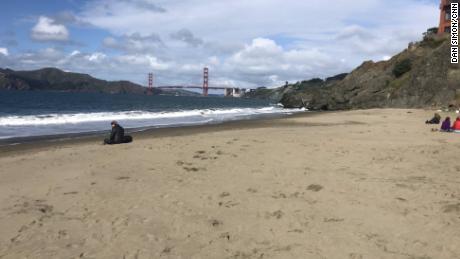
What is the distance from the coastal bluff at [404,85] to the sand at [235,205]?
31.6m

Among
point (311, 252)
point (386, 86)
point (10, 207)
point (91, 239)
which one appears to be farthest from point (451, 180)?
point (386, 86)

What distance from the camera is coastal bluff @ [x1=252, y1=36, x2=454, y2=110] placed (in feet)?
134

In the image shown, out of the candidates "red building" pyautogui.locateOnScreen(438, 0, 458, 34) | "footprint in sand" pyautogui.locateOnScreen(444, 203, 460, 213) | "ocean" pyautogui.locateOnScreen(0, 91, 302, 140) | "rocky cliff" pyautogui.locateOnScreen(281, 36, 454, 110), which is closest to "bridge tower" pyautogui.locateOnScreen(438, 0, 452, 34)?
"red building" pyautogui.locateOnScreen(438, 0, 458, 34)

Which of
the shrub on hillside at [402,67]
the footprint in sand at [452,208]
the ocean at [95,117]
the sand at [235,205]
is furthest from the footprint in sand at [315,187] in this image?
the shrub on hillside at [402,67]

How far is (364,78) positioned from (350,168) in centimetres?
5340

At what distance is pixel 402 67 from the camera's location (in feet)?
168

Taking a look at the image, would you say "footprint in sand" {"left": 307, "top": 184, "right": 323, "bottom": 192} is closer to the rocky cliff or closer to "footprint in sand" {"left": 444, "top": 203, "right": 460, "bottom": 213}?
"footprint in sand" {"left": 444, "top": 203, "right": 460, "bottom": 213}

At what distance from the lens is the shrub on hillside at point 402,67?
5122cm

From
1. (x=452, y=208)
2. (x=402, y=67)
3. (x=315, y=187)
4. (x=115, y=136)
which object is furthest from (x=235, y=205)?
(x=402, y=67)

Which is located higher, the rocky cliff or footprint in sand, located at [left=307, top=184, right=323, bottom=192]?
the rocky cliff

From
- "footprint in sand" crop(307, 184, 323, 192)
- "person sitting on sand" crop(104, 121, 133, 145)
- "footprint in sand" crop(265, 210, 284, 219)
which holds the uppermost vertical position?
"person sitting on sand" crop(104, 121, 133, 145)

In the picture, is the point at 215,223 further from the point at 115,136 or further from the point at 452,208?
the point at 115,136

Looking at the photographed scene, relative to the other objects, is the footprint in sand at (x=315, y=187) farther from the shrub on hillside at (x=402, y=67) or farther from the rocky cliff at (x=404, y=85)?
the shrub on hillside at (x=402, y=67)

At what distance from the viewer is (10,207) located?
672 cm
